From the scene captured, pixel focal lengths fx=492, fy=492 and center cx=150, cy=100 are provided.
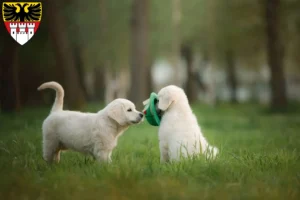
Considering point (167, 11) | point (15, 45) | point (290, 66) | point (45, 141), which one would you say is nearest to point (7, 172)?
point (45, 141)

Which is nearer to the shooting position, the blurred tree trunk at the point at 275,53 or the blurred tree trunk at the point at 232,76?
the blurred tree trunk at the point at 275,53

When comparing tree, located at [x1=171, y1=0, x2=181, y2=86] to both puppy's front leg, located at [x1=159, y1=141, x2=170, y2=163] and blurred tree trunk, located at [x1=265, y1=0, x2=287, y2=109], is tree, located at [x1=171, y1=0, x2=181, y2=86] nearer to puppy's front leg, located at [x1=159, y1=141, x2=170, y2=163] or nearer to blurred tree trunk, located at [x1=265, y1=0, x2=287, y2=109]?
blurred tree trunk, located at [x1=265, y1=0, x2=287, y2=109]

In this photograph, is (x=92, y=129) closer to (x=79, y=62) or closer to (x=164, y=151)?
(x=164, y=151)

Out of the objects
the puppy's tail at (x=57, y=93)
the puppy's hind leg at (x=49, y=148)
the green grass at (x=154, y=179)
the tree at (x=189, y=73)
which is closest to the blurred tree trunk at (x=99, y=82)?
the tree at (x=189, y=73)

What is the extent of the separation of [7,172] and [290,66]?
3475cm

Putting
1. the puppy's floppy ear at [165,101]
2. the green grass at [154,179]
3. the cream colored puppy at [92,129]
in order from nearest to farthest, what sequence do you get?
1. the green grass at [154,179]
2. the cream colored puppy at [92,129]
3. the puppy's floppy ear at [165,101]

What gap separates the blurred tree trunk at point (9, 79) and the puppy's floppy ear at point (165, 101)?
42.1ft

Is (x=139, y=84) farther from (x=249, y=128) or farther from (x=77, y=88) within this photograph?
(x=249, y=128)

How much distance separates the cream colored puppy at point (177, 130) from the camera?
7.02 metres

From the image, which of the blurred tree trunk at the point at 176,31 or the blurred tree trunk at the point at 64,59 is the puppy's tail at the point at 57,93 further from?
the blurred tree trunk at the point at 176,31

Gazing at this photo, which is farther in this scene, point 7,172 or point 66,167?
point 66,167

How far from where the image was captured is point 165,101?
7.43 m

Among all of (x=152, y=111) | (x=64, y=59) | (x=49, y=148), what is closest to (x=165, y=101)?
(x=152, y=111)

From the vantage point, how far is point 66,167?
6816mm
